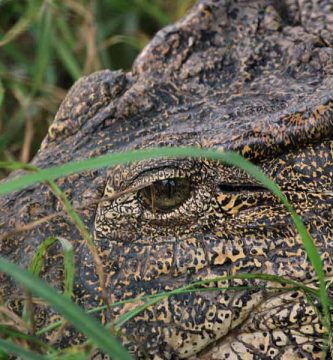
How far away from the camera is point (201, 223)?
10.5 ft

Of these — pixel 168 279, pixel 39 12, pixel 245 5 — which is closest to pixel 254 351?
pixel 168 279

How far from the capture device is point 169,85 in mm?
3764

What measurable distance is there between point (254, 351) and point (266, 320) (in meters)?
0.13

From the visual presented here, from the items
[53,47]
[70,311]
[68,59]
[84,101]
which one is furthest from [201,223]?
[53,47]

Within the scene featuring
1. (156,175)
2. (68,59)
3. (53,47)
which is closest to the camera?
(156,175)

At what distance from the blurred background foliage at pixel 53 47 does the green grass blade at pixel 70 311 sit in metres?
2.58

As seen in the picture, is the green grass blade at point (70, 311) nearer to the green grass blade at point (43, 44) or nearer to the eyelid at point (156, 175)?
the eyelid at point (156, 175)

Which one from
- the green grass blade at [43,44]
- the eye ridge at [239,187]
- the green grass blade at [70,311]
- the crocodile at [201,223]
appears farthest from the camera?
the green grass blade at [43,44]

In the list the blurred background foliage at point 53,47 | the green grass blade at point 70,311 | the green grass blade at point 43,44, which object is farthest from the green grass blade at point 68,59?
the green grass blade at point 70,311

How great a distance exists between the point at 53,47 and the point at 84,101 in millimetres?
2054

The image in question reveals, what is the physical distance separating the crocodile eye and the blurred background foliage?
170cm

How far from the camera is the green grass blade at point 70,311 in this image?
6.91ft

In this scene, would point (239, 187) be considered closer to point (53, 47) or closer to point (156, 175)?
point (156, 175)

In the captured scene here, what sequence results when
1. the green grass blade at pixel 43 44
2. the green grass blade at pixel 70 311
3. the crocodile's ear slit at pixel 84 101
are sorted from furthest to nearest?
the green grass blade at pixel 43 44
the crocodile's ear slit at pixel 84 101
the green grass blade at pixel 70 311
